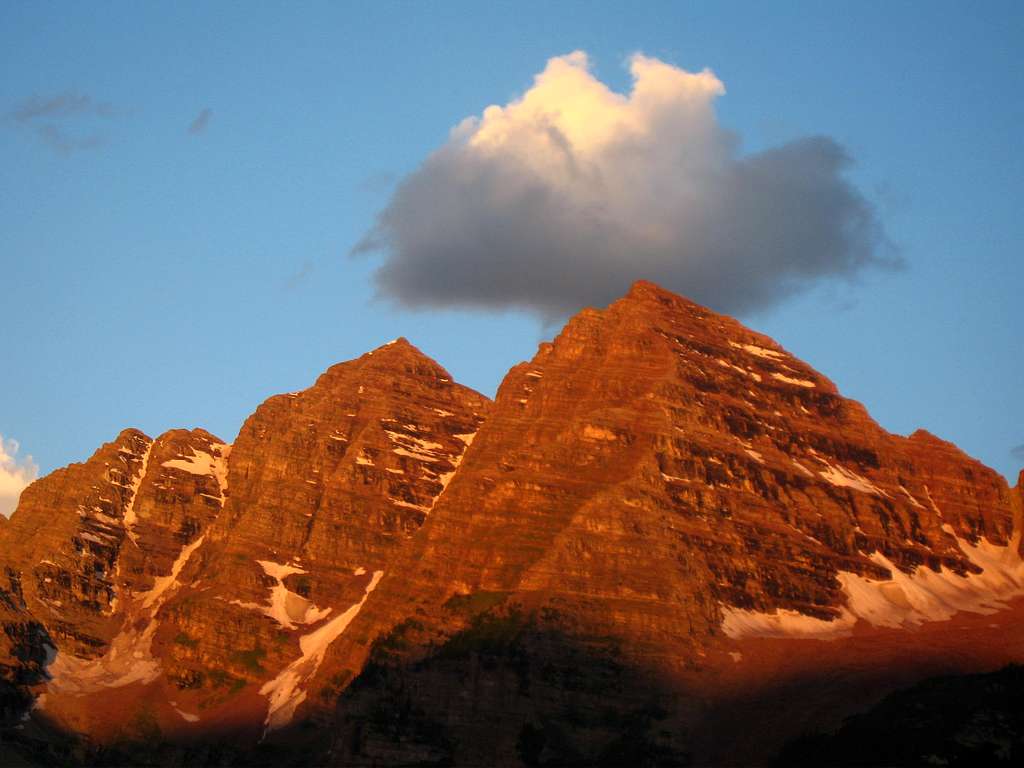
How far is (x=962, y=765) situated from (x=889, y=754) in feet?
30.1

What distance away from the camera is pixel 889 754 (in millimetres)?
197125

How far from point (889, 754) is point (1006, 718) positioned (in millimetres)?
12697

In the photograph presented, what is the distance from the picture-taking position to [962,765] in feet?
624

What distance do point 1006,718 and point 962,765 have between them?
8112 millimetres

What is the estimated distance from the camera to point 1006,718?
19450 cm
